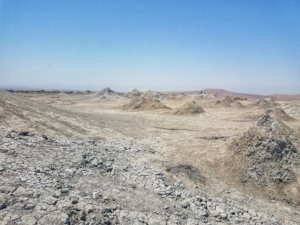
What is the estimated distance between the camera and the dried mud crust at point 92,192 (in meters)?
11.6

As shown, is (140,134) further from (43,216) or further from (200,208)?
(43,216)

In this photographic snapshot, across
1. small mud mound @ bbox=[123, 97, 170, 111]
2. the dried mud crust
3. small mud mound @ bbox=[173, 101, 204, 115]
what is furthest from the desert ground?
small mud mound @ bbox=[123, 97, 170, 111]

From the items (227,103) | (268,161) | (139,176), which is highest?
(268,161)

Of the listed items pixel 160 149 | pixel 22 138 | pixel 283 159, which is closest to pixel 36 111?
pixel 22 138

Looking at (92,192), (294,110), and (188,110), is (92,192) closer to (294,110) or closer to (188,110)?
(188,110)

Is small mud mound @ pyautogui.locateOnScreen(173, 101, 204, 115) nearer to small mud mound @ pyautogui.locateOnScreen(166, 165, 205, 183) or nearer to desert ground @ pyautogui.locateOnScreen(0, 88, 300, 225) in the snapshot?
desert ground @ pyautogui.locateOnScreen(0, 88, 300, 225)

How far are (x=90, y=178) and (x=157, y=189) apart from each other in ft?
9.05

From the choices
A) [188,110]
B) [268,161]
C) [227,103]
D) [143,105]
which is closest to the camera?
[268,161]

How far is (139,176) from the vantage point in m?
15.9

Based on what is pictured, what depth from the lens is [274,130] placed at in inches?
713

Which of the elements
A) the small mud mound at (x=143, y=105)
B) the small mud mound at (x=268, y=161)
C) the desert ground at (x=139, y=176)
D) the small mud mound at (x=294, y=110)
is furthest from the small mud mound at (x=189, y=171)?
the small mud mound at (x=143, y=105)

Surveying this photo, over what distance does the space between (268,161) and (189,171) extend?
370 centimetres

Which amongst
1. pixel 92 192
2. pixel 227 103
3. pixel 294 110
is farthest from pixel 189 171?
pixel 227 103

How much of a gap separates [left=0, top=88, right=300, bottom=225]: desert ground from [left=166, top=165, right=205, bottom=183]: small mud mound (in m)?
0.05
